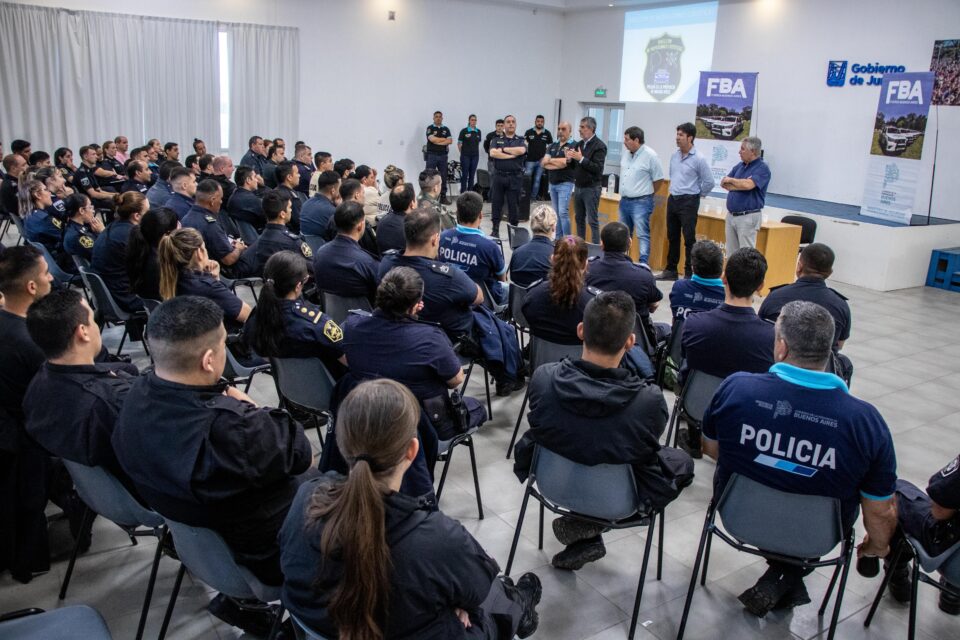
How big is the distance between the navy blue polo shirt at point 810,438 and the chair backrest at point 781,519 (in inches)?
1.3

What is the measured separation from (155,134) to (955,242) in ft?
37.4

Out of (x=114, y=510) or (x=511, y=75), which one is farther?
(x=511, y=75)

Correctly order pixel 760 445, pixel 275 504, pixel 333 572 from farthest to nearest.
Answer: pixel 760 445
pixel 275 504
pixel 333 572

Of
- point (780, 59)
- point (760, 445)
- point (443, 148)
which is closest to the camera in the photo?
point (760, 445)

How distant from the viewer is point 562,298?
3660mm

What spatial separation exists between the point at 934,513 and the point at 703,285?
189 centimetres

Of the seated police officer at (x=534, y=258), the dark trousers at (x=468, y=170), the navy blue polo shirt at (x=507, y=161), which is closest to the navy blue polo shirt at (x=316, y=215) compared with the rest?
the seated police officer at (x=534, y=258)

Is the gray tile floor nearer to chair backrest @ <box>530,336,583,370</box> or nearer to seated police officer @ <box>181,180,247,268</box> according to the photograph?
chair backrest @ <box>530,336,583,370</box>

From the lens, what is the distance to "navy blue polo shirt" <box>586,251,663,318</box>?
13.8 feet

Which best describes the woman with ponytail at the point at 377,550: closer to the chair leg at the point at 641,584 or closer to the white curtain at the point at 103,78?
the chair leg at the point at 641,584

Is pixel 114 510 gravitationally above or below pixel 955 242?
below

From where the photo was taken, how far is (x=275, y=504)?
2.21 meters

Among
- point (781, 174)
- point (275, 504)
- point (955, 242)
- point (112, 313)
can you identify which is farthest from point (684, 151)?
point (275, 504)

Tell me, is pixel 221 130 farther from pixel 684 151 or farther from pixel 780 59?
pixel 780 59
